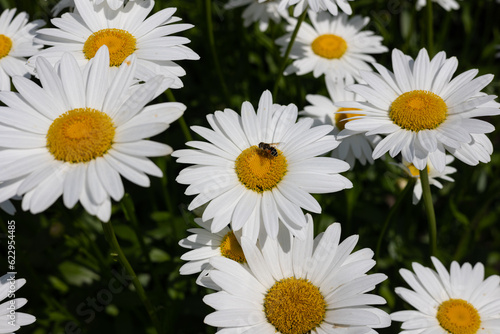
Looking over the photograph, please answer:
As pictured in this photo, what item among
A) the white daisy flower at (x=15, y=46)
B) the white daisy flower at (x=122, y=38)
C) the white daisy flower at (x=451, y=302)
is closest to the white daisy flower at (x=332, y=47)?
the white daisy flower at (x=122, y=38)

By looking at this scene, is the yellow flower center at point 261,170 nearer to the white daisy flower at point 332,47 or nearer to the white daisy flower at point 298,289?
the white daisy flower at point 298,289

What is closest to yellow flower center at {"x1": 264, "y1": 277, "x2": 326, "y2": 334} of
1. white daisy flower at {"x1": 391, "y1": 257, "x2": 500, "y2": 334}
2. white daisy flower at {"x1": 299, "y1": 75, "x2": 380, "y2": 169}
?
white daisy flower at {"x1": 391, "y1": 257, "x2": 500, "y2": 334}

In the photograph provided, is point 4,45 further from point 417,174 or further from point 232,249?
point 417,174

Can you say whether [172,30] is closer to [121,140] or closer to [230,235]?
[121,140]

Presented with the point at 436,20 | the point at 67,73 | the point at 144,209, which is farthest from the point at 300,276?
the point at 436,20

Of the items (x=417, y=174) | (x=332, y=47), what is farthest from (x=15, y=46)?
(x=417, y=174)

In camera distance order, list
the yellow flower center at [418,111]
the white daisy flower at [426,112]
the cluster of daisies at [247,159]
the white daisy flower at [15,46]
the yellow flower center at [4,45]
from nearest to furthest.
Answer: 1. the cluster of daisies at [247,159]
2. the white daisy flower at [426,112]
3. the yellow flower center at [418,111]
4. the white daisy flower at [15,46]
5. the yellow flower center at [4,45]

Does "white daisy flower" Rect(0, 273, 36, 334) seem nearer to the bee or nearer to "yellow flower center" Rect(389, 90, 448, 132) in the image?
the bee
